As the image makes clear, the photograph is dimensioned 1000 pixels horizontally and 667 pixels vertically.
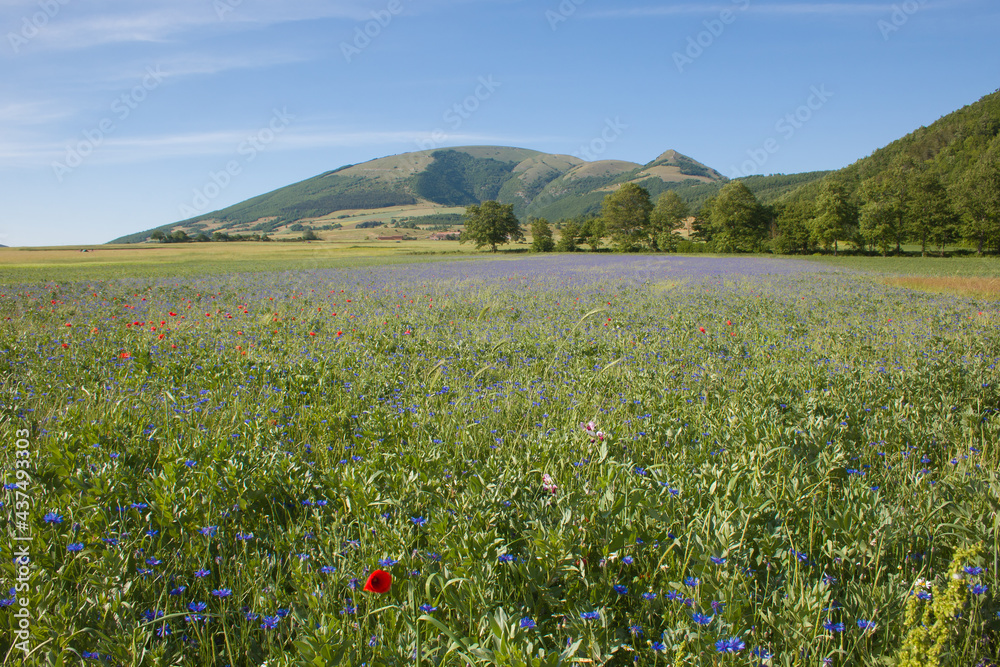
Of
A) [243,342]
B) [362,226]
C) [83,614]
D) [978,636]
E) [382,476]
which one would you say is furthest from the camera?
[362,226]

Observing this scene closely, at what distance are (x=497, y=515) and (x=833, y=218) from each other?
7308 centimetres

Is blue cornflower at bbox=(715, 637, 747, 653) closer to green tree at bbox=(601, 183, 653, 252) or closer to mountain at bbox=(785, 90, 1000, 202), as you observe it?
green tree at bbox=(601, 183, 653, 252)

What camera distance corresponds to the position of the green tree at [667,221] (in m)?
73.0

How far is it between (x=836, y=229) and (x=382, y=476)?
239 ft

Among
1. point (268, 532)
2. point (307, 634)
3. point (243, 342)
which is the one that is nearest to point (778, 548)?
point (307, 634)

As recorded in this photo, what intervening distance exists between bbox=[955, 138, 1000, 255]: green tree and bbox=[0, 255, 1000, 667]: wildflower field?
2783 inches

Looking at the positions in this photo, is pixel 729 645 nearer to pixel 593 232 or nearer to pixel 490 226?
pixel 490 226

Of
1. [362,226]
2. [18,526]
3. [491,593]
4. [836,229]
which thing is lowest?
[491,593]

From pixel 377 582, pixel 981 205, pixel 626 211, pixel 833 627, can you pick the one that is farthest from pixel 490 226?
pixel 377 582

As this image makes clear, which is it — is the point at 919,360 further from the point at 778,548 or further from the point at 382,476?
the point at 382,476

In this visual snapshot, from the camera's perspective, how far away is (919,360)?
18.1 feet

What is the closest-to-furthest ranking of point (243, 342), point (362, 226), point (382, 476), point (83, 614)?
point (83, 614) < point (382, 476) < point (243, 342) < point (362, 226)

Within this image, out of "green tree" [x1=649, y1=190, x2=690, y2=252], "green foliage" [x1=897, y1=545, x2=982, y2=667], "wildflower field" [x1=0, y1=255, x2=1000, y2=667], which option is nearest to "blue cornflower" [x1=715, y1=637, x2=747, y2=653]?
"wildflower field" [x1=0, y1=255, x2=1000, y2=667]

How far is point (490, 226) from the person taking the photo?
78312mm
